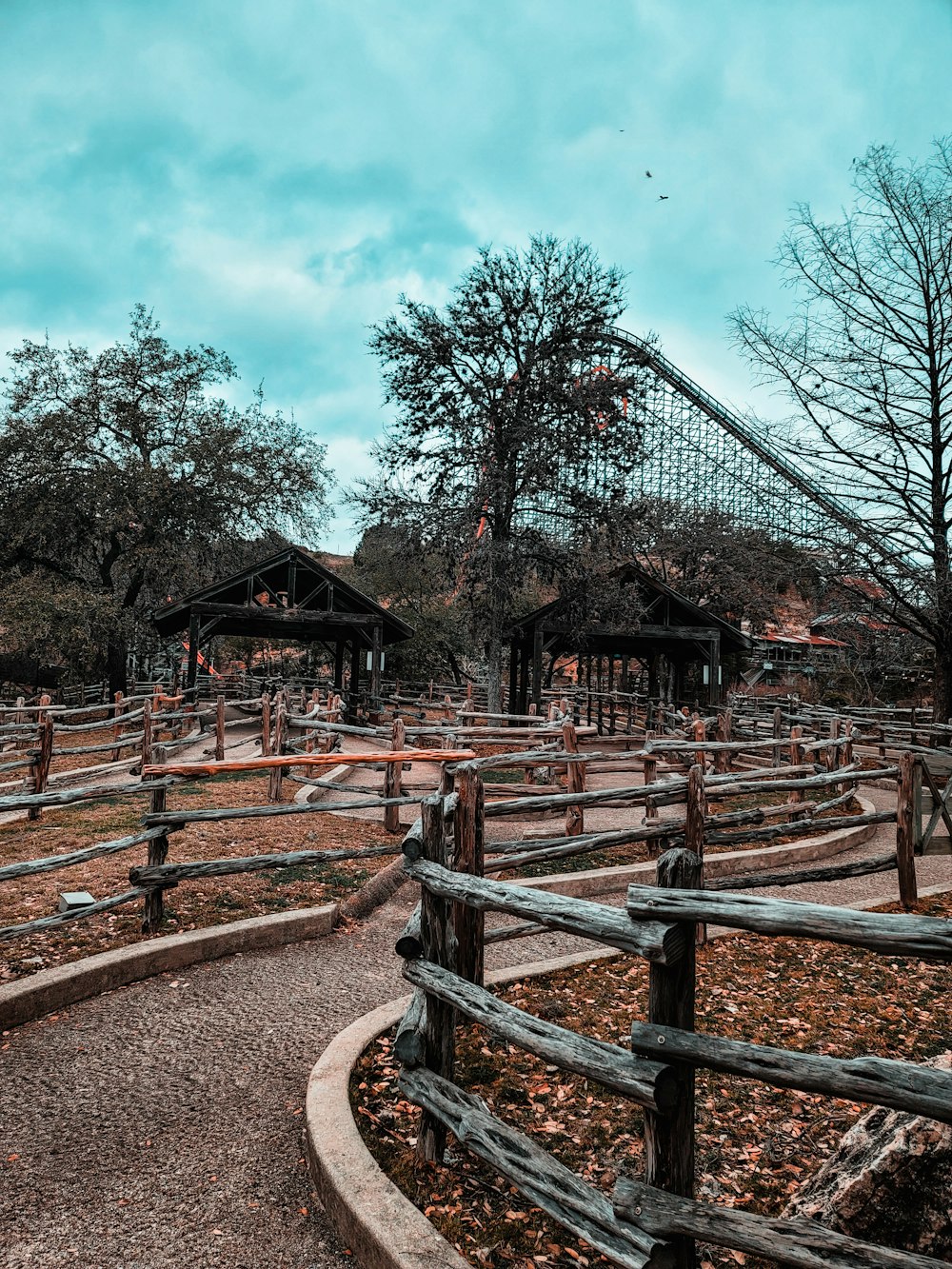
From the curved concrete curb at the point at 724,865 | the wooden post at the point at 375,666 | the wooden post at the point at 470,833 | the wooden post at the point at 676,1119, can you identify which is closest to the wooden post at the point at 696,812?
the curved concrete curb at the point at 724,865

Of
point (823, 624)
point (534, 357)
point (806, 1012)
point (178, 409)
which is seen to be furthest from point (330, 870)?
point (178, 409)

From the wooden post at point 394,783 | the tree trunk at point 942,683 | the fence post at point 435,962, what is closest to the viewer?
the fence post at point 435,962

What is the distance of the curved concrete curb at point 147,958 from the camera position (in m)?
4.26

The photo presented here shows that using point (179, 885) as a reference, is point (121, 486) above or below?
above

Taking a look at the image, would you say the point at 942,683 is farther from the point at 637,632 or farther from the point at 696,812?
the point at 696,812

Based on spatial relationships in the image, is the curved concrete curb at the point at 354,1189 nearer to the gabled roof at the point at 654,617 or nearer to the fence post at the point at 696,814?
the fence post at the point at 696,814

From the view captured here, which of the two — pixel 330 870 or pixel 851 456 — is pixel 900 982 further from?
pixel 851 456

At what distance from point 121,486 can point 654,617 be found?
17.1 metres

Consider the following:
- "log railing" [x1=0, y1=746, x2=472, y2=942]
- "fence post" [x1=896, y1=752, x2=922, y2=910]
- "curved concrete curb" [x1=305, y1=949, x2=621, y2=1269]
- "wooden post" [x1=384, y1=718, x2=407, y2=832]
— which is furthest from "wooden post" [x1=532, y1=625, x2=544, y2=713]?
"curved concrete curb" [x1=305, y1=949, x2=621, y2=1269]

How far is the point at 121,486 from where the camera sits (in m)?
24.7

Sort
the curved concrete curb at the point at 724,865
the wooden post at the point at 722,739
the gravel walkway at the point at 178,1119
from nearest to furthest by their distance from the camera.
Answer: the gravel walkway at the point at 178,1119 < the curved concrete curb at the point at 724,865 < the wooden post at the point at 722,739

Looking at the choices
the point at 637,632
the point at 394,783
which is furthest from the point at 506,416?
the point at 394,783

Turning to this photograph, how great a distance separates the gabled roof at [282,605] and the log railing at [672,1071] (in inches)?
747

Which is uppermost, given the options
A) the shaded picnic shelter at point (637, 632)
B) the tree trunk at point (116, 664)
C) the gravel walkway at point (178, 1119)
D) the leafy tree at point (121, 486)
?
the leafy tree at point (121, 486)
